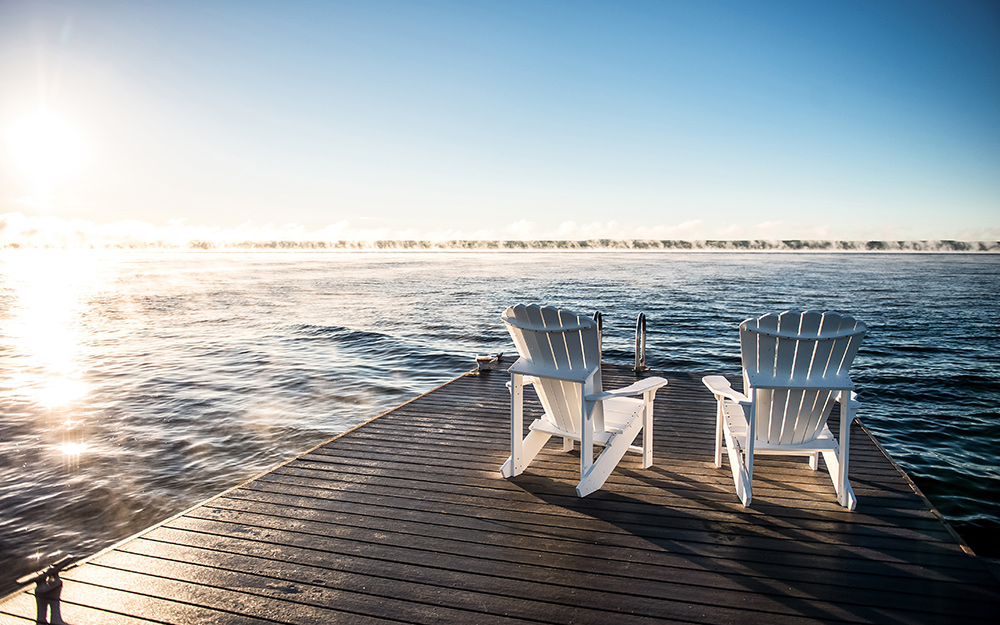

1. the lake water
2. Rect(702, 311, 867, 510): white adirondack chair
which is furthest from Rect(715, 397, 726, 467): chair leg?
the lake water

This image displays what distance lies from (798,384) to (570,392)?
1.34 m

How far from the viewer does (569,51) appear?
701 inches

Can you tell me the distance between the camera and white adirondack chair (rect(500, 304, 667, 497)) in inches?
127

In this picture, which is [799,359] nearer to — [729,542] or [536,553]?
[729,542]

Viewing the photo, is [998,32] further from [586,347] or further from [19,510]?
[19,510]

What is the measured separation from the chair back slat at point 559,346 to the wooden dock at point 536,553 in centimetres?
58

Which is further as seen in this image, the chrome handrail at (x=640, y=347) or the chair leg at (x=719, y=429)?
the chrome handrail at (x=640, y=347)

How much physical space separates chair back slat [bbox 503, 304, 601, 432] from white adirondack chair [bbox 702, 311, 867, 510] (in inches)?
36.2

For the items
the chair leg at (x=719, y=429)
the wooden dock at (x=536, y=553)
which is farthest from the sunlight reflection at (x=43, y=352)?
the chair leg at (x=719, y=429)

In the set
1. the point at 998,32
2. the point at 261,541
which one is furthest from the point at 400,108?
the point at 998,32

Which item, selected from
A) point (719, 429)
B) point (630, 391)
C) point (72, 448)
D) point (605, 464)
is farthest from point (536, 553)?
point (72, 448)

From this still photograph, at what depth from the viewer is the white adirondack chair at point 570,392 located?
10.6 ft

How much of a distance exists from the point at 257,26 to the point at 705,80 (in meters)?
14.9

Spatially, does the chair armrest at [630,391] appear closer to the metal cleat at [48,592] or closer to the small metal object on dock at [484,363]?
the metal cleat at [48,592]
